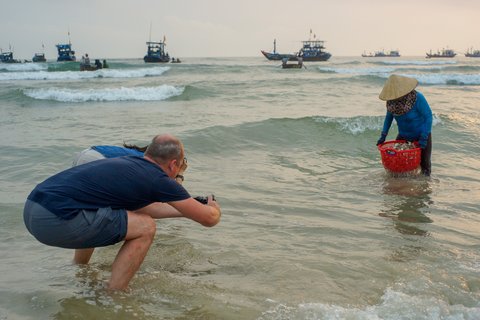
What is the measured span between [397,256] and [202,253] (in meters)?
1.64

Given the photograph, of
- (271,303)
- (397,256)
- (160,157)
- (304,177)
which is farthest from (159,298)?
(304,177)

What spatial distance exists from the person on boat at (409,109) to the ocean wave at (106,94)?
46.1 ft

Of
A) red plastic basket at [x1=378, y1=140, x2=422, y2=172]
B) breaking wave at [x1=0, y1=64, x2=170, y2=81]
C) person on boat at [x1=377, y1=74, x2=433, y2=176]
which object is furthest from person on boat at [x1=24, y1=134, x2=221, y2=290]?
breaking wave at [x1=0, y1=64, x2=170, y2=81]

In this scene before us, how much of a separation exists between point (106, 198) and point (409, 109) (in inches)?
180

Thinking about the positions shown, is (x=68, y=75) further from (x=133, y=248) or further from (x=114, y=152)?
(x=133, y=248)

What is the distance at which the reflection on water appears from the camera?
4750mm

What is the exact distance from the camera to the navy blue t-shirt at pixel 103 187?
2.80m

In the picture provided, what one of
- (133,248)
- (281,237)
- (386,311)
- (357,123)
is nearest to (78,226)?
(133,248)

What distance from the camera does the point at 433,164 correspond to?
7812mm

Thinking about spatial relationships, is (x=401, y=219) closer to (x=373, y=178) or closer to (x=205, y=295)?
(x=373, y=178)

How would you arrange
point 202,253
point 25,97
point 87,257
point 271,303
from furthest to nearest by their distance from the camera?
point 25,97 < point 202,253 < point 87,257 < point 271,303

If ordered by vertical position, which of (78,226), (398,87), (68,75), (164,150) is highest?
(68,75)

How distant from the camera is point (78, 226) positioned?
2.83 metres

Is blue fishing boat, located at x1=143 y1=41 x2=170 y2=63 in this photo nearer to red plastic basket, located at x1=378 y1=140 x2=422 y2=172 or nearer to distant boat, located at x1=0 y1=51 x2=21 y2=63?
distant boat, located at x1=0 y1=51 x2=21 y2=63
